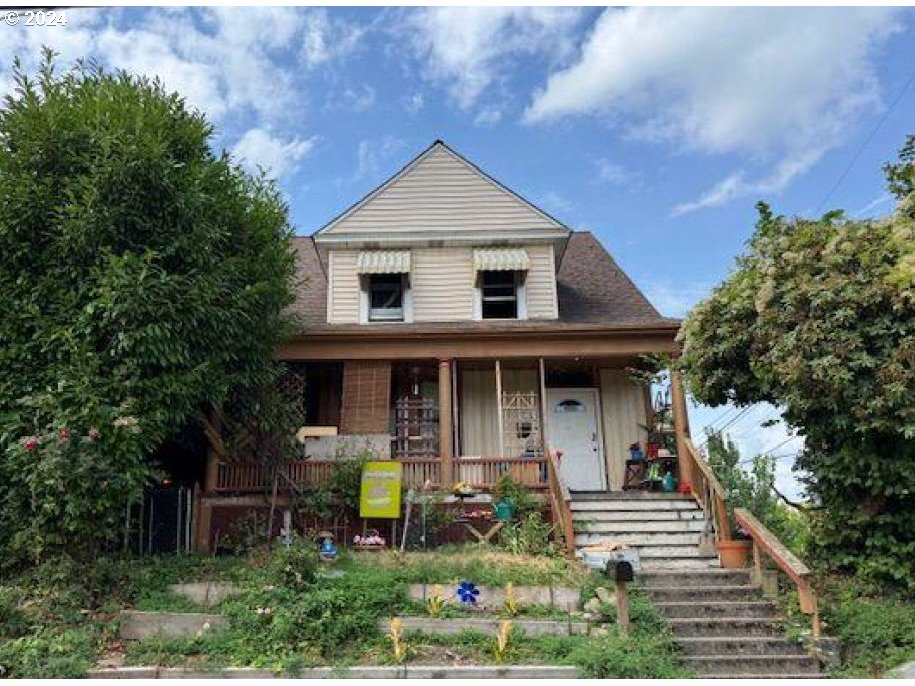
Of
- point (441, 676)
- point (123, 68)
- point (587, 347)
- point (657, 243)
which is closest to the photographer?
point (441, 676)

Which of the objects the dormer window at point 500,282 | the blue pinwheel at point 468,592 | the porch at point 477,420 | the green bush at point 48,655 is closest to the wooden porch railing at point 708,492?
the porch at point 477,420

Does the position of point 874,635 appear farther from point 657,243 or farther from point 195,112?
point 195,112

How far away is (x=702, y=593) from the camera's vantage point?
7.93m

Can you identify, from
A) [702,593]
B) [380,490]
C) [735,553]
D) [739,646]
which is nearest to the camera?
[739,646]

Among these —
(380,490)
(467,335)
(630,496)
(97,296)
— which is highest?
(467,335)

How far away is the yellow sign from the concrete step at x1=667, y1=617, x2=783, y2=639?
440cm

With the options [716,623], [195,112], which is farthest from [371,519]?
[195,112]

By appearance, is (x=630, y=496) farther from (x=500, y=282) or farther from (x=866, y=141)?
(x=866, y=141)

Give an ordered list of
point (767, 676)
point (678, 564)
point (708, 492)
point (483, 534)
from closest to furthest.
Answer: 1. point (767, 676)
2. point (678, 564)
3. point (708, 492)
4. point (483, 534)

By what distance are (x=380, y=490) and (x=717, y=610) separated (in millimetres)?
4888

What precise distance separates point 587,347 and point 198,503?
22.4ft

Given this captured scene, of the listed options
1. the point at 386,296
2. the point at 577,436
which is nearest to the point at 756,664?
the point at 577,436

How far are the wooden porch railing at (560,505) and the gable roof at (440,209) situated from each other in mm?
5019

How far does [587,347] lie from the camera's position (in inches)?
474
